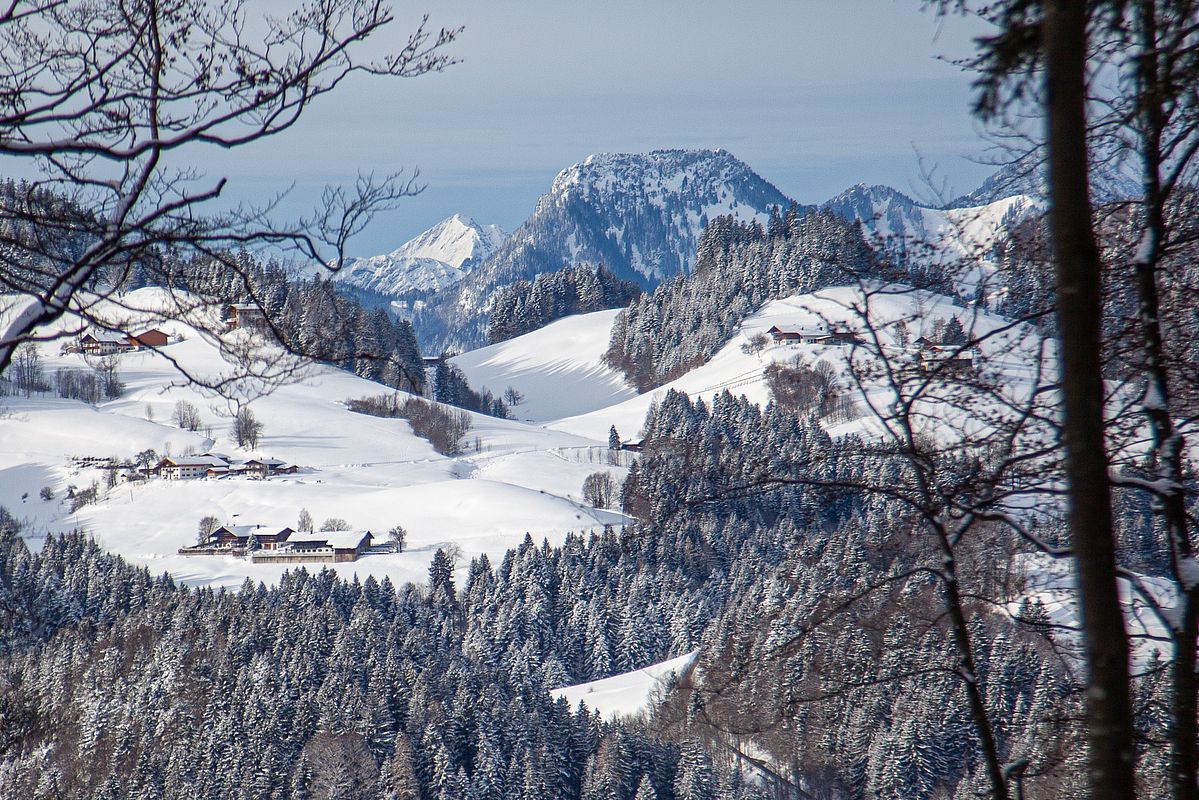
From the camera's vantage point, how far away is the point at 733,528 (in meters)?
71.0

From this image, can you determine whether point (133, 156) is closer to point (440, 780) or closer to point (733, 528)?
point (440, 780)

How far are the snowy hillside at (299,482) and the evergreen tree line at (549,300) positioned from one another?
178ft

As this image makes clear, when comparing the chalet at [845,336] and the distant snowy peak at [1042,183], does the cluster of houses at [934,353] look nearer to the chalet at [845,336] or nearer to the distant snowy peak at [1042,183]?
the chalet at [845,336]

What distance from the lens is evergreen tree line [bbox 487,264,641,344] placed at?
154250 mm

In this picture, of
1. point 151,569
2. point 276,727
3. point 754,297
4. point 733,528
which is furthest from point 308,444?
point 754,297

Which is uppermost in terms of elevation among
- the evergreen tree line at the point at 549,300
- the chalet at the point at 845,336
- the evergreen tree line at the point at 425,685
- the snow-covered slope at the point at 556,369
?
the evergreen tree line at the point at 549,300

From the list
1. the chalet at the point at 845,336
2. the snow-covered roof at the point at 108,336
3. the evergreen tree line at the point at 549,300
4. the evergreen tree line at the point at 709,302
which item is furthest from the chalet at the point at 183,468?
the chalet at the point at 845,336

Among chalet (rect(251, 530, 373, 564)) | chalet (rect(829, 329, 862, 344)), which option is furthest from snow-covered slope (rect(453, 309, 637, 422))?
chalet (rect(829, 329, 862, 344))

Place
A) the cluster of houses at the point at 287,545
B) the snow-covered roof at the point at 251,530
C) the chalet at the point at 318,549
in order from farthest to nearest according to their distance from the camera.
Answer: the snow-covered roof at the point at 251,530 < the cluster of houses at the point at 287,545 < the chalet at the point at 318,549

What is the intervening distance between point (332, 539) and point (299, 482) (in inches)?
539

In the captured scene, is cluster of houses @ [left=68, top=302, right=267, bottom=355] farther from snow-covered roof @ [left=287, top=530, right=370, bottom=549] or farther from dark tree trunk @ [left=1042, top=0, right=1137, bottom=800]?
snow-covered roof @ [left=287, top=530, right=370, bottom=549]

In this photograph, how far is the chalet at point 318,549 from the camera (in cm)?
6375

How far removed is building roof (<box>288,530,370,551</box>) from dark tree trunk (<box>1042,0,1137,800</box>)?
6421 centimetres

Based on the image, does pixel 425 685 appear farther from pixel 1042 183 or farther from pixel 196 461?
pixel 196 461
